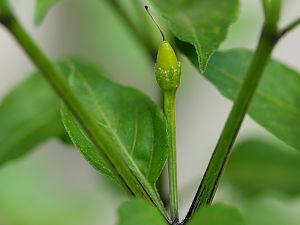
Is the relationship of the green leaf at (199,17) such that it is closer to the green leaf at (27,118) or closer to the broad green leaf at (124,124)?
the broad green leaf at (124,124)

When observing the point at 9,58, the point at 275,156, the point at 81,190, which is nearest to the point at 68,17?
the point at 9,58

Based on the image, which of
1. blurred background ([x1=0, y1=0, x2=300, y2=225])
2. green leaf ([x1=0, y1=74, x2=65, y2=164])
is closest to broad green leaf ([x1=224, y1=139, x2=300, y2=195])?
blurred background ([x1=0, y1=0, x2=300, y2=225])

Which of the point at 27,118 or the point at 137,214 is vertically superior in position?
the point at 137,214

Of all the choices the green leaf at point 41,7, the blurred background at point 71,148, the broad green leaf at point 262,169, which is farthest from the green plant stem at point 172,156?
the blurred background at point 71,148

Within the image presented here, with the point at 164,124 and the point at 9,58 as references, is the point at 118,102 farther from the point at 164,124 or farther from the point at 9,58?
the point at 9,58

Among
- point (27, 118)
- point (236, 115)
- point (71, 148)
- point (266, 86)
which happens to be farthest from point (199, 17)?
point (71, 148)

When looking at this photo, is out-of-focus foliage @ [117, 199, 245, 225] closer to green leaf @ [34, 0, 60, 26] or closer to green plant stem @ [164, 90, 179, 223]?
green plant stem @ [164, 90, 179, 223]

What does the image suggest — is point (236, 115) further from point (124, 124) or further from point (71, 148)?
point (71, 148)
